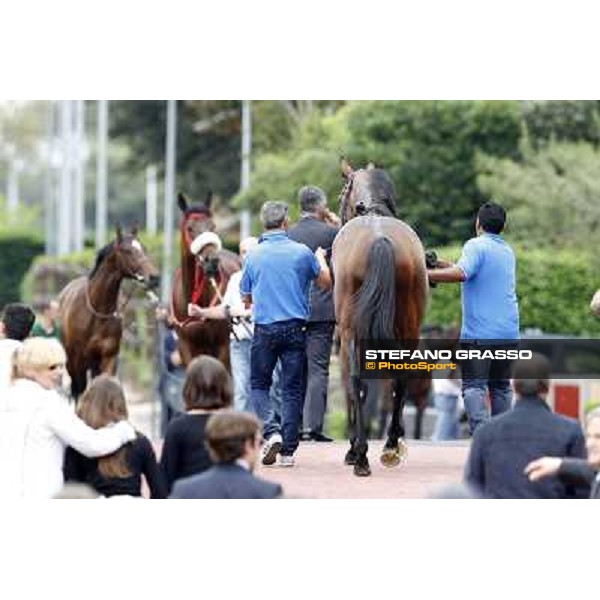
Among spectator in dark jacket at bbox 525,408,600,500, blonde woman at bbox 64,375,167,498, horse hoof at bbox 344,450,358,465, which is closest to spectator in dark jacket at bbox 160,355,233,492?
blonde woman at bbox 64,375,167,498

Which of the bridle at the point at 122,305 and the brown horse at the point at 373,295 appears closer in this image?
the brown horse at the point at 373,295

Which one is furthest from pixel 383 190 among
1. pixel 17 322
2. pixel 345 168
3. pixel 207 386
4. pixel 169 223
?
pixel 169 223

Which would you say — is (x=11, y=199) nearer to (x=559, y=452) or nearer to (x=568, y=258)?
(x=568, y=258)

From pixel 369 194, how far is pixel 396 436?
5.74 ft

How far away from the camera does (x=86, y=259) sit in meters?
38.6

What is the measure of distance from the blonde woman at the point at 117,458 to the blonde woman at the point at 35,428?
68mm

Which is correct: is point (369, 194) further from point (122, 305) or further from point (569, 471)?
point (122, 305)

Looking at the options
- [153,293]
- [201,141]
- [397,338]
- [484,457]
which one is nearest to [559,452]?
[484,457]

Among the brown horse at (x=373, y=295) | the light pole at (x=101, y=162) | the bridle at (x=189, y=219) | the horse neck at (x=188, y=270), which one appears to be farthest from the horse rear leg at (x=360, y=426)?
the light pole at (x=101, y=162)

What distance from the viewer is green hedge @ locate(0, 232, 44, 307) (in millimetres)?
53234

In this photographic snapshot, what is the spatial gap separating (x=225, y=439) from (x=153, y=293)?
29.4 feet

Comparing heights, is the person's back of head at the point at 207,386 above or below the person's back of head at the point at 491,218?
below

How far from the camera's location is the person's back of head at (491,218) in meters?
14.7

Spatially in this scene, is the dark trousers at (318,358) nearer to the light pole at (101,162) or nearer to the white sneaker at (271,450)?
the white sneaker at (271,450)
